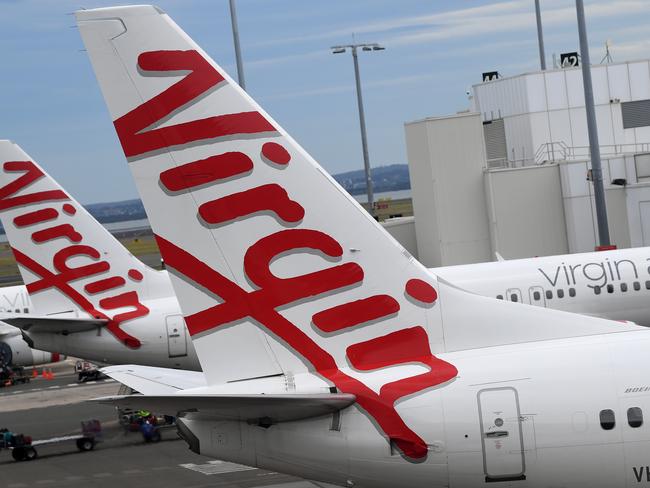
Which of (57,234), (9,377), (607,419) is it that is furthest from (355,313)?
(9,377)

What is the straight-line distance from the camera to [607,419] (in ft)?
44.4

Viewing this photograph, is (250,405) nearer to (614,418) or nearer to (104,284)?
(614,418)

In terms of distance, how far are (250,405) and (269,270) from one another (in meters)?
1.89

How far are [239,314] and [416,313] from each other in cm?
231

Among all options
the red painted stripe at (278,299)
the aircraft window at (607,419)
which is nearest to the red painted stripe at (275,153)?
the red painted stripe at (278,299)

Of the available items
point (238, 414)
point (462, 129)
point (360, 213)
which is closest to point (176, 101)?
point (360, 213)

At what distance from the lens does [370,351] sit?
14.3m

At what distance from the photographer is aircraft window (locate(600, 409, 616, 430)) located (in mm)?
13508

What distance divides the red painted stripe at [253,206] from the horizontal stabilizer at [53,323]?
21.2m

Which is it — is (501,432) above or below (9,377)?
above

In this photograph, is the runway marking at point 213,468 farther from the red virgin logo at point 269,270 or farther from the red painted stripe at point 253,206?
the red painted stripe at point 253,206

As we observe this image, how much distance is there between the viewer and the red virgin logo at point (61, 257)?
116 feet

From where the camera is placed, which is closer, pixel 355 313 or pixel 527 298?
pixel 355 313

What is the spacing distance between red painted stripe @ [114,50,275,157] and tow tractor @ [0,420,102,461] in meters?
21.4
